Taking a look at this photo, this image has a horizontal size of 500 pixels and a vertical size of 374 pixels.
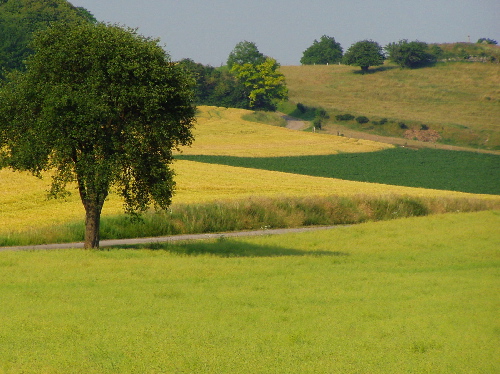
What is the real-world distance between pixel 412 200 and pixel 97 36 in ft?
101

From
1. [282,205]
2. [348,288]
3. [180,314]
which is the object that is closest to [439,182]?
[282,205]

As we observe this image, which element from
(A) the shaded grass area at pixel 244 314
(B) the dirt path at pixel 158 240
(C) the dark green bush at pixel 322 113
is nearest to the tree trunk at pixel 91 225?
(A) the shaded grass area at pixel 244 314

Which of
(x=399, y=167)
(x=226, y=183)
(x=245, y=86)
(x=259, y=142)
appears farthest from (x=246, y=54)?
(x=226, y=183)

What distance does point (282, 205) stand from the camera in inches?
1772

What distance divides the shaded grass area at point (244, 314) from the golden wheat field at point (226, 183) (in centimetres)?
1507

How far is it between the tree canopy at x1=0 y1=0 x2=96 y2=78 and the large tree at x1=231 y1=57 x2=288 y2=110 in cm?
4162

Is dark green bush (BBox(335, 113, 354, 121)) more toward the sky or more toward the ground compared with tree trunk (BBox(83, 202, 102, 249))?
more toward the sky

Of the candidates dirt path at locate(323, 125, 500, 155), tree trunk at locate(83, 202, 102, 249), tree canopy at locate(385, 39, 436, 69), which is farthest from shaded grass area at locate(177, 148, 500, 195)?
tree canopy at locate(385, 39, 436, 69)

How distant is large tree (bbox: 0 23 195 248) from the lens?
87.9ft

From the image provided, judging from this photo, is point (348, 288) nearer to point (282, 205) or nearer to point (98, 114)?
point (98, 114)

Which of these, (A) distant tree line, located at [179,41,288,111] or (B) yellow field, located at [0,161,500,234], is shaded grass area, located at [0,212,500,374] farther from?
(A) distant tree line, located at [179,41,288,111]

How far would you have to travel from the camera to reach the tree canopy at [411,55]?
194 meters

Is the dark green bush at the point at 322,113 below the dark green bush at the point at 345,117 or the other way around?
the other way around

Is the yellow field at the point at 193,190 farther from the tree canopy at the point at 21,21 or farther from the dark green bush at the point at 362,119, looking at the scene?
the dark green bush at the point at 362,119
